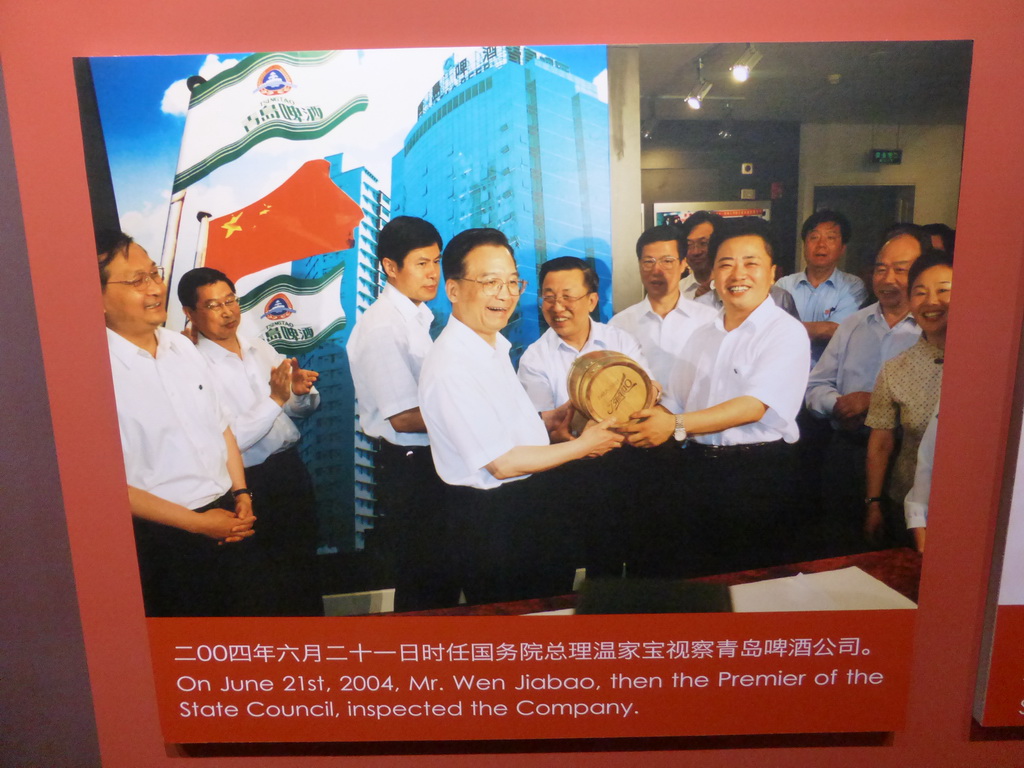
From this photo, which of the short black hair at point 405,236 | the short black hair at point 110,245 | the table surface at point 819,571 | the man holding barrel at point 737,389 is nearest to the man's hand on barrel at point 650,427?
the man holding barrel at point 737,389

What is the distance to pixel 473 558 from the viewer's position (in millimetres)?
1416

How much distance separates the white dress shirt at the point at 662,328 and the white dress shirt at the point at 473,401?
29 cm

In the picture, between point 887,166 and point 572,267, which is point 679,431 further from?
point 887,166

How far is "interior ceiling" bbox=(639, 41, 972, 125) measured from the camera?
1.25 m

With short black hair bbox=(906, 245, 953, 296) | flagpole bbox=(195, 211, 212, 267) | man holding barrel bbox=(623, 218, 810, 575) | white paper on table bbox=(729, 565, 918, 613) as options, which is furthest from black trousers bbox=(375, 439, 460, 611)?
short black hair bbox=(906, 245, 953, 296)

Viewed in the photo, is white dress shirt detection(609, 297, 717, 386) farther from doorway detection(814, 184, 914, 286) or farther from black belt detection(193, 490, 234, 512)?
black belt detection(193, 490, 234, 512)

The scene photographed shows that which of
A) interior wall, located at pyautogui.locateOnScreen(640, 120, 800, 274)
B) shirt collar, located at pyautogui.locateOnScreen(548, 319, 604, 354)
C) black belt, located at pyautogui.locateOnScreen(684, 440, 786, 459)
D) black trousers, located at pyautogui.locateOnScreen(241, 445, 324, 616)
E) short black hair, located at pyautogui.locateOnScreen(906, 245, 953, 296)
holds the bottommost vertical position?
black trousers, located at pyautogui.locateOnScreen(241, 445, 324, 616)

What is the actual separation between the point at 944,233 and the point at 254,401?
169cm

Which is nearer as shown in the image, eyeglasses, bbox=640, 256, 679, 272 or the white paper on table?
eyeglasses, bbox=640, 256, 679, 272

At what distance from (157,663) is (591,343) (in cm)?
141

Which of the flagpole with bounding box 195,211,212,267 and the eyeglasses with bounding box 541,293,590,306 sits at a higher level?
the flagpole with bounding box 195,211,212,267

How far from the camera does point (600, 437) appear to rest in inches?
53.3

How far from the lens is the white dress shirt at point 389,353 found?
1330 millimetres

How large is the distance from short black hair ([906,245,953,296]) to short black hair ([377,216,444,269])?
3.63 ft
